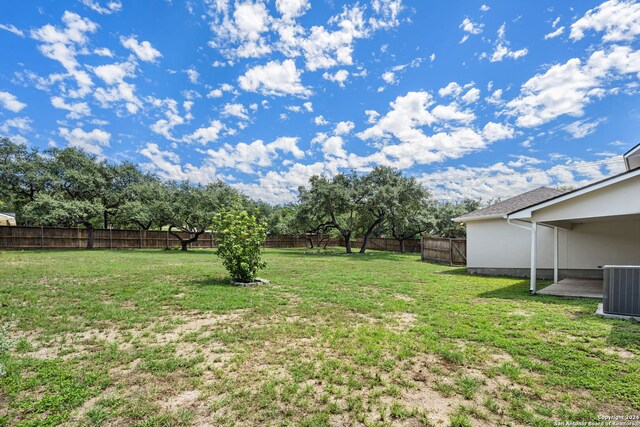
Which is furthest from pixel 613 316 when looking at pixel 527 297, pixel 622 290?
pixel 527 297

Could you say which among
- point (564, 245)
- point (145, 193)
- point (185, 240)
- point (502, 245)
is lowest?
point (185, 240)

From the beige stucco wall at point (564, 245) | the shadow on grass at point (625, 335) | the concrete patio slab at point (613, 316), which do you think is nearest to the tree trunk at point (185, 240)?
the beige stucco wall at point (564, 245)

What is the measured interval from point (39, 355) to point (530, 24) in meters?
15.2

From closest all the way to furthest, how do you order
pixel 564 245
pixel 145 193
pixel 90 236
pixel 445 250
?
pixel 564 245
pixel 445 250
pixel 90 236
pixel 145 193

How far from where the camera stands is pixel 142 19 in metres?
11.3

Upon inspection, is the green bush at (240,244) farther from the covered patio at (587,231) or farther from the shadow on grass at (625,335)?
the covered patio at (587,231)

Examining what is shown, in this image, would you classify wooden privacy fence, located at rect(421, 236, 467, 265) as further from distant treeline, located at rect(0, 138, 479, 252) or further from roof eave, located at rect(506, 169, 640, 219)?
roof eave, located at rect(506, 169, 640, 219)

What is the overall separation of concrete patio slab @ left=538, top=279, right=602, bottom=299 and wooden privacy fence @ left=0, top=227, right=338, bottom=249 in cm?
1419

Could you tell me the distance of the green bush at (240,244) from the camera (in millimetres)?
7488

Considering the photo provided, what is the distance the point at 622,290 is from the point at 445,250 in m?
11.2

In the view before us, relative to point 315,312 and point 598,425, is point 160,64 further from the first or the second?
point 598,425

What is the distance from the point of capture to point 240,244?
7484mm

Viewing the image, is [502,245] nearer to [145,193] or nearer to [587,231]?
[587,231]

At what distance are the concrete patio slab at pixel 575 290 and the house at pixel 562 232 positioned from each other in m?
0.44
